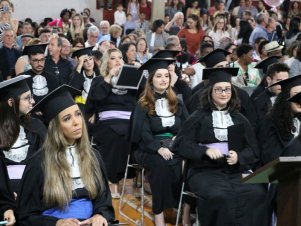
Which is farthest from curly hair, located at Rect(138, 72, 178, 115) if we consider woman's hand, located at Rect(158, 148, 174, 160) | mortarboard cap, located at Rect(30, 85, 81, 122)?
mortarboard cap, located at Rect(30, 85, 81, 122)

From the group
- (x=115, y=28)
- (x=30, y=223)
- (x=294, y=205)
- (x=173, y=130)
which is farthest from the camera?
(x=115, y=28)

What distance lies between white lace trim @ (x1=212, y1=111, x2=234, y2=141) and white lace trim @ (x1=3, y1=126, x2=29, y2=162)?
1.88 meters

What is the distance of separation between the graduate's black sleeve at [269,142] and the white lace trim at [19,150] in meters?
2.35

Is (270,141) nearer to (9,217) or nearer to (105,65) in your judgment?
(9,217)

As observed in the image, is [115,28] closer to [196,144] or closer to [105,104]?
[105,104]

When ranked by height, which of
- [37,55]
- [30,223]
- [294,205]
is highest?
[37,55]

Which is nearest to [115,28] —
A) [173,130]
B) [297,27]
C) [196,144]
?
[297,27]

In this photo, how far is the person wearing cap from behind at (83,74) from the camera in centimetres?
1011

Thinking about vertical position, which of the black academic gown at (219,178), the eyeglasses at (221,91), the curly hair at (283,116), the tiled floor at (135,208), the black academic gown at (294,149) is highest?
the eyeglasses at (221,91)

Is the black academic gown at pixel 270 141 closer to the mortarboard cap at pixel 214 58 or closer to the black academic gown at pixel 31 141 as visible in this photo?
the mortarboard cap at pixel 214 58

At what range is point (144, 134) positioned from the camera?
8.02 metres

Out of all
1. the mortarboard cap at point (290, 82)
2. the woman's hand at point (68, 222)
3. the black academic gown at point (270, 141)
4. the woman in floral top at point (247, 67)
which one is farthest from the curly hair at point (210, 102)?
the woman in floral top at point (247, 67)

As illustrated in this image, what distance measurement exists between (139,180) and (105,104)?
1167 mm

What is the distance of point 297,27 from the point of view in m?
16.9
